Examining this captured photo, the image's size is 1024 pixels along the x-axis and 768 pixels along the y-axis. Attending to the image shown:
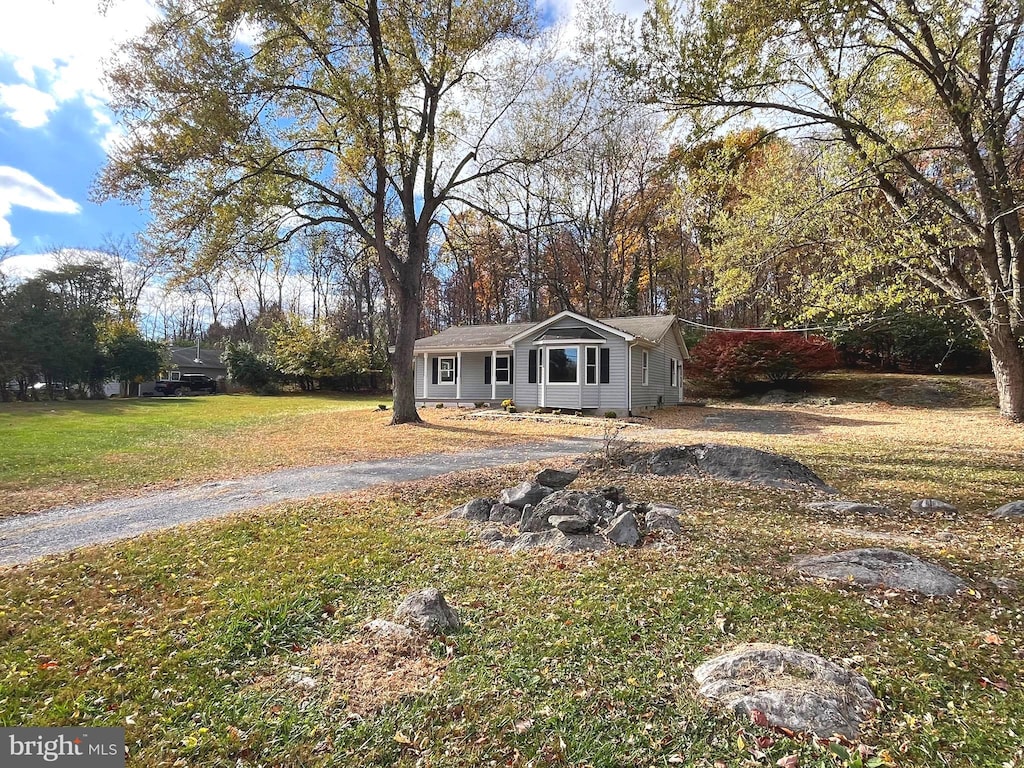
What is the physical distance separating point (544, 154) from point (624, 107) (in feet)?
17.6

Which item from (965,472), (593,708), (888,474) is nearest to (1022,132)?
(965,472)

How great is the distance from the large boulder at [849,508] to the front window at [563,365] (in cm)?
1323

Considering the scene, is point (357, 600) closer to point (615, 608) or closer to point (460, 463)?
point (615, 608)

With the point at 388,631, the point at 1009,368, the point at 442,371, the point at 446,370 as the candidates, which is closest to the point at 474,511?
the point at 388,631

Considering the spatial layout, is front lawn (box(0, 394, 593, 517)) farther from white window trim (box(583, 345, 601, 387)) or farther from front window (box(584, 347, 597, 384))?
front window (box(584, 347, 597, 384))

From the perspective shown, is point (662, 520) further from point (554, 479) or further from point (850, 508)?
point (850, 508)

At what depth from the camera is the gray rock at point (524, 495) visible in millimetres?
5758

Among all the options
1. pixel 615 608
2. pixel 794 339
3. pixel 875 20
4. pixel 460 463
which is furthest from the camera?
pixel 794 339

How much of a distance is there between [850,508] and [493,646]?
4800 millimetres

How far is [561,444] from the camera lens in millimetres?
12117

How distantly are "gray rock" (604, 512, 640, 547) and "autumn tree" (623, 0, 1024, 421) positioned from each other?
21.6 feet

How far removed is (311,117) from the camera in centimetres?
1412

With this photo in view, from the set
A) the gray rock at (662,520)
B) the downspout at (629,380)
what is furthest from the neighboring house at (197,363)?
the gray rock at (662,520)

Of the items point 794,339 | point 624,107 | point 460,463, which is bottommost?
point 460,463
